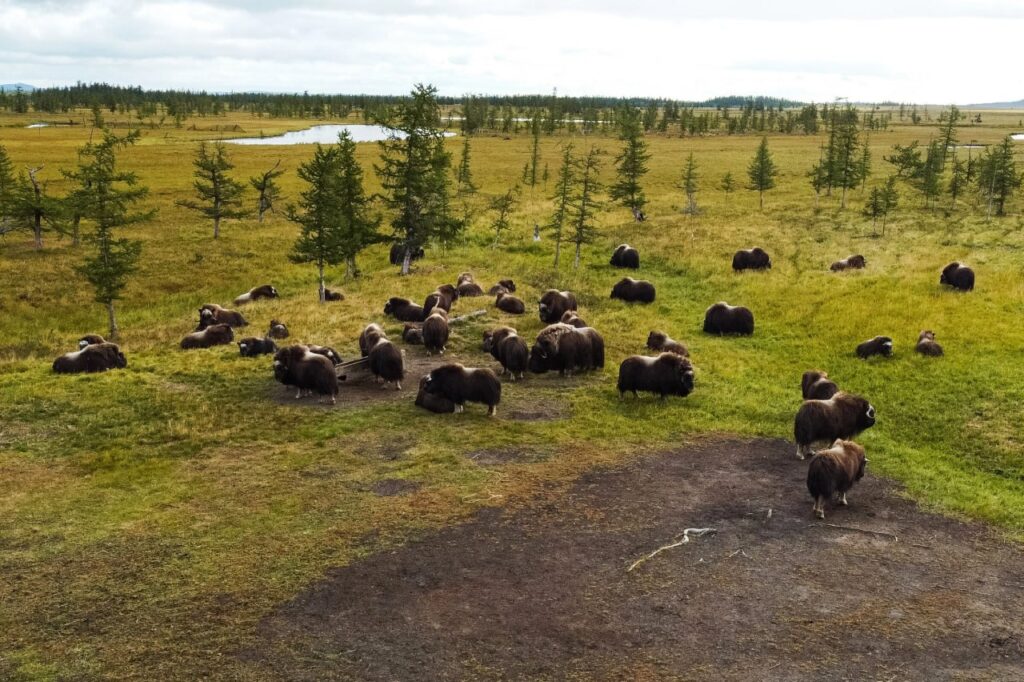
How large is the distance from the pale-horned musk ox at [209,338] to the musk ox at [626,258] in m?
21.4

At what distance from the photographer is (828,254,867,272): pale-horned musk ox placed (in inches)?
1415

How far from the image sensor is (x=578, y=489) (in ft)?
50.7

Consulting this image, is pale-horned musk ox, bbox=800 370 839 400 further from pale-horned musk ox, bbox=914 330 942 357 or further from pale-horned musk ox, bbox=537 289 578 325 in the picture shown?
pale-horned musk ox, bbox=537 289 578 325

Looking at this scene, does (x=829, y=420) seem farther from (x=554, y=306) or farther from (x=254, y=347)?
(x=254, y=347)

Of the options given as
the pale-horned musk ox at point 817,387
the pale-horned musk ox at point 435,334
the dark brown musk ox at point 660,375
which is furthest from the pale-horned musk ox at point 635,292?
the pale-horned musk ox at point 817,387

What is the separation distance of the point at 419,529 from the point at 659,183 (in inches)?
2563

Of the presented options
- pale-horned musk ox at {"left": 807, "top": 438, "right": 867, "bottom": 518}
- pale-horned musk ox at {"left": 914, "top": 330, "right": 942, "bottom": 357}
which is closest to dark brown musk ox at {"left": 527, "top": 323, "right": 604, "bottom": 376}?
pale-horned musk ox at {"left": 807, "top": 438, "right": 867, "bottom": 518}

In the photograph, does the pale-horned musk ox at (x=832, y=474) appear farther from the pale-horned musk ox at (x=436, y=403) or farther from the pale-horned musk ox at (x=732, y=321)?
the pale-horned musk ox at (x=732, y=321)

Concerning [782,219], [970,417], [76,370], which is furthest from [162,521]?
[782,219]

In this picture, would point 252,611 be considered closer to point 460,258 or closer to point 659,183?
point 460,258

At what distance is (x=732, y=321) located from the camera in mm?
28000

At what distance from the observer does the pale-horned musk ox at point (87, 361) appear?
72.8 feet

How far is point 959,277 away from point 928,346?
9.08m

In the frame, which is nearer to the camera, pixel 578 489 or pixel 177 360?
pixel 578 489
